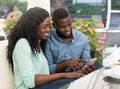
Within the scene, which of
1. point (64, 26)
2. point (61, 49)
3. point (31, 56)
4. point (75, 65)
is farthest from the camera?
point (61, 49)

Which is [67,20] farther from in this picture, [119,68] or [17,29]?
[119,68]

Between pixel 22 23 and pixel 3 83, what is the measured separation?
416mm

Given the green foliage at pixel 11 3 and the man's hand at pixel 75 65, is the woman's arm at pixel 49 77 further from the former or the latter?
the green foliage at pixel 11 3

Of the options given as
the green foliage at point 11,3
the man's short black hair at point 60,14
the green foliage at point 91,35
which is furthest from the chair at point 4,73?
the green foliage at point 11,3

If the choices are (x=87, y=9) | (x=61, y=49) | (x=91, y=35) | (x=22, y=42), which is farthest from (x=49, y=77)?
(x=87, y=9)

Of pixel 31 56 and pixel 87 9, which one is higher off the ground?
pixel 87 9

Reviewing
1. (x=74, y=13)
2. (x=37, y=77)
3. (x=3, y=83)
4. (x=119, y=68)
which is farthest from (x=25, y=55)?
(x=74, y=13)

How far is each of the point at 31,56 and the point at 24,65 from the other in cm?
12

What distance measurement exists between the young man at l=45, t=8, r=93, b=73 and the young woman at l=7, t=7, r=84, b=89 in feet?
0.55

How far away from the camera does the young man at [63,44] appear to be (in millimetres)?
2055

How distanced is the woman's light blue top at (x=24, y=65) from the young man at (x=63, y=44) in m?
0.28

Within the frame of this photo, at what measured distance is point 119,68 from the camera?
1402 mm

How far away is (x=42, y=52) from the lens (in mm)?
2006

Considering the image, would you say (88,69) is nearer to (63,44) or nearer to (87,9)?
(63,44)
